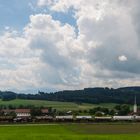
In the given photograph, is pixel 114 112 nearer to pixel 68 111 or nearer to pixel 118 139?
pixel 68 111

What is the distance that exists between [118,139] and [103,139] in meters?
1.63

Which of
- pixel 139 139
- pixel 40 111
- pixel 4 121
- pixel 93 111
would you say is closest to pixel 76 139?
pixel 139 139

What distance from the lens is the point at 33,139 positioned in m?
46.5

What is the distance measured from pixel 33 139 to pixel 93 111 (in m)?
148

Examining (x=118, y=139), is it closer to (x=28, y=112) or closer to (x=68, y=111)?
(x=28, y=112)

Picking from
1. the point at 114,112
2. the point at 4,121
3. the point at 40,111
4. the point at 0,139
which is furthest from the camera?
the point at 114,112

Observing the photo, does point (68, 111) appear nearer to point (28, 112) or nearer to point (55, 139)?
point (28, 112)

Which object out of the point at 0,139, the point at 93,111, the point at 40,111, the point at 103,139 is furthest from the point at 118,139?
the point at 93,111

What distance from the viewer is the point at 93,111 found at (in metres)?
193

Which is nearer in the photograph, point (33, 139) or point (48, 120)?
point (33, 139)

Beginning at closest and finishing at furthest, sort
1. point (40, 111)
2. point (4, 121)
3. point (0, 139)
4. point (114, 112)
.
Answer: point (0, 139)
point (4, 121)
point (40, 111)
point (114, 112)

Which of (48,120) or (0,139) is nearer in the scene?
(0,139)

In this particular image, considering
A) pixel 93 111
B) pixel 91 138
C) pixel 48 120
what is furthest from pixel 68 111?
pixel 91 138

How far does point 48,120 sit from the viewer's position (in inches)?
4877
